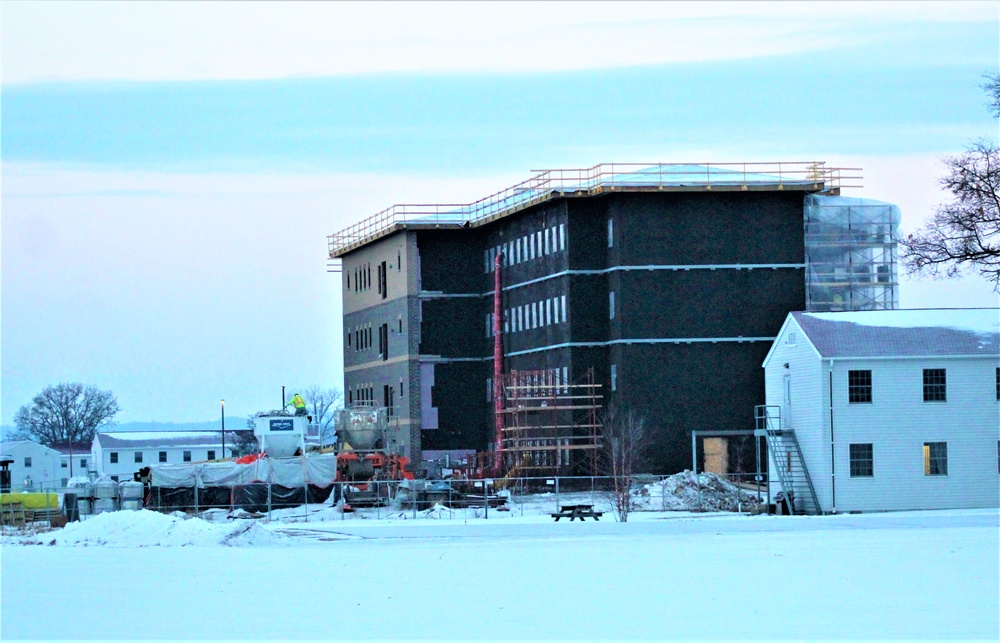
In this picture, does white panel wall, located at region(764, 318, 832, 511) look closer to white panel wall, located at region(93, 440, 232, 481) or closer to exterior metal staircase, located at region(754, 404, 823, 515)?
exterior metal staircase, located at region(754, 404, 823, 515)

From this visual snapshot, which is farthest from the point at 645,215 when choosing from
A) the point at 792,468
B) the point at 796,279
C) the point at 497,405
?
the point at 792,468

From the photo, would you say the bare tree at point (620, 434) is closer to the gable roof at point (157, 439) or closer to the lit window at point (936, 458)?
the lit window at point (936, 458)

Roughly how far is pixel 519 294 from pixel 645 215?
40.1 ft

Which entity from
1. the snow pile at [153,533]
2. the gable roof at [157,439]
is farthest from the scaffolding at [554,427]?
the gable roof at [157,439]

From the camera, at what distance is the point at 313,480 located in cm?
6325

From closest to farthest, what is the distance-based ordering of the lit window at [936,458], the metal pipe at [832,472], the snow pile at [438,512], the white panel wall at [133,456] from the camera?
the metal pipe at [832,472], the lit window at [936,458], the snow pile at [438,512], the white panel wall at [133,456]

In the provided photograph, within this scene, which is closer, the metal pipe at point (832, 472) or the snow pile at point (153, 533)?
the snow pile at point (153, 533)

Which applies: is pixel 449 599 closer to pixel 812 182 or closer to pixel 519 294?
pixel 812 182

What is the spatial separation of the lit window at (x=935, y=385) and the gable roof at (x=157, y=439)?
403 feet

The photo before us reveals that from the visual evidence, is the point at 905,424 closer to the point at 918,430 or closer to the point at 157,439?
the point at 918,430

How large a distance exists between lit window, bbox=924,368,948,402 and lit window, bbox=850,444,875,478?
2.73 m

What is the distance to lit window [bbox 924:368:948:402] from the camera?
177 feet

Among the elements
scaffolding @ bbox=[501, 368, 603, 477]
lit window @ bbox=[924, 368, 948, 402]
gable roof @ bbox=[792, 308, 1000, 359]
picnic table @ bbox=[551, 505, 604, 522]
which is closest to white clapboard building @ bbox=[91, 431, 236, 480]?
scaffolding @ bbox=[501, 368, 603, 477]

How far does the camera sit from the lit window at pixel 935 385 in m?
53.9
